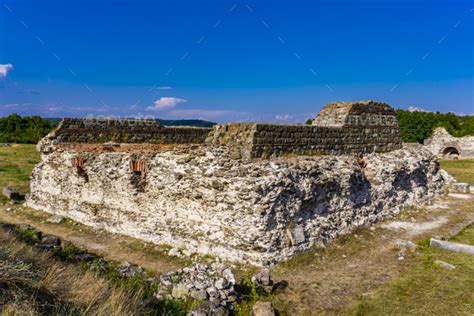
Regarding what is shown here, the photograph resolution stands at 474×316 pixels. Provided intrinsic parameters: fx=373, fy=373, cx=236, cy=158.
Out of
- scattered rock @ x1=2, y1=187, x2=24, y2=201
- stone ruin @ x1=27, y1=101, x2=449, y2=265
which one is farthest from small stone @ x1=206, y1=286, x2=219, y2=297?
scattered rock @ x1=2, y1=187, x2=24, y2=201

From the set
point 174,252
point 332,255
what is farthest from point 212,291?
point 332,255

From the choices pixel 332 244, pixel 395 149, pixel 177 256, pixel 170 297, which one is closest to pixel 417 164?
pixel 395 149

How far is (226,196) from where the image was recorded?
786cm

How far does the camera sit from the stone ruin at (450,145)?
35.2 m

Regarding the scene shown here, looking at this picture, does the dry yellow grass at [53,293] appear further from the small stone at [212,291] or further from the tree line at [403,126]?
the tree line at [403,126]

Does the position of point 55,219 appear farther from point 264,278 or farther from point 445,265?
point 445,265

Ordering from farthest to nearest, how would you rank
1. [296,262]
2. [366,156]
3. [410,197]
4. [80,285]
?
1. [410,197]
2. [366,156]
3. [296,262]
4. [80,285]

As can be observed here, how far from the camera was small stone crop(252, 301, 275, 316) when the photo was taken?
217 inches

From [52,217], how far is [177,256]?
581 cm

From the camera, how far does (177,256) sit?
843 centimetres

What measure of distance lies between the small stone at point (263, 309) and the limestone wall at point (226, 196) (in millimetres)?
1810

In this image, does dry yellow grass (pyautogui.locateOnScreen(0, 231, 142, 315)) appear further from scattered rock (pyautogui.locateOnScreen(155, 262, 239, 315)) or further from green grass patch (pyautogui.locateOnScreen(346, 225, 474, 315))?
green grass patch (pyautogui.locateOnScreen(346, 225, 474, 315))

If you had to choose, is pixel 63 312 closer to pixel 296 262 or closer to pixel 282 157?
pixel 296 262

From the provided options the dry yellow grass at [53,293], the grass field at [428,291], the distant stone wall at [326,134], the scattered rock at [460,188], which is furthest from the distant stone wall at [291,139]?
the scattered rock at [460,188]
